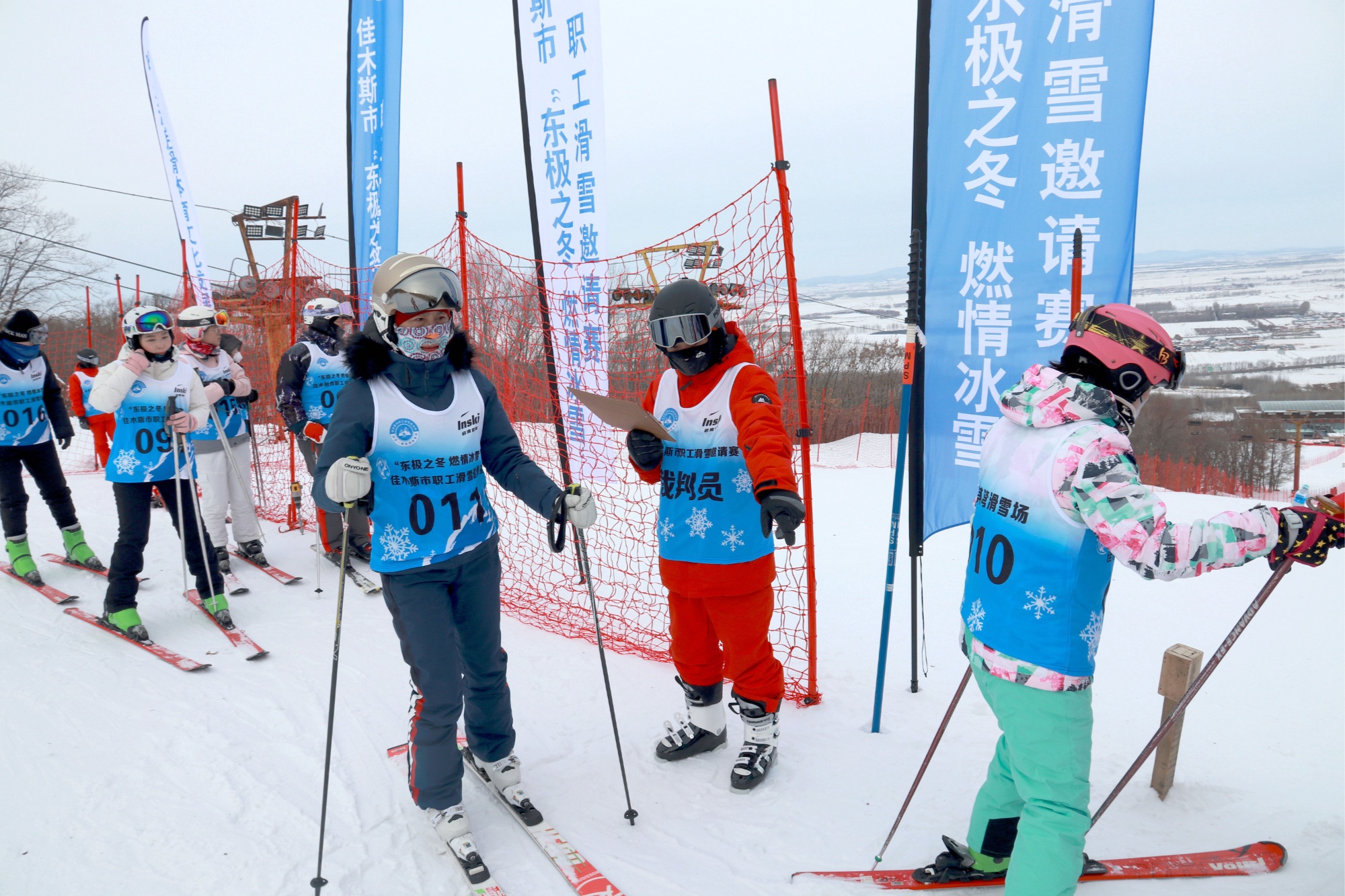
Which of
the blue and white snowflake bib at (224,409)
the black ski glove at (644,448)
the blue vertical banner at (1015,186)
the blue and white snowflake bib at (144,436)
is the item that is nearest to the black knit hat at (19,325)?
the blue and white snowflake bib at (224,409)

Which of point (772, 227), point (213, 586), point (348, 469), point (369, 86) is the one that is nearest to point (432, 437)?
point (348, 469)

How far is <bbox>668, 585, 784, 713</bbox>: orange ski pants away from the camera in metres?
2.88

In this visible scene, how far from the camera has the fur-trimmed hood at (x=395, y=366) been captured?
2.49 meters

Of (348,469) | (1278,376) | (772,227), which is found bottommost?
(1278,376)

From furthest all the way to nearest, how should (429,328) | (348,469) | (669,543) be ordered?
Answer: (669,543) → (429,328) → (348,469)

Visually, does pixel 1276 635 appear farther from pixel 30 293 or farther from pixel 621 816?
pixel 30 293

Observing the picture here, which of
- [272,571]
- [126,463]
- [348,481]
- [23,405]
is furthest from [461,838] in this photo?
[23,405]

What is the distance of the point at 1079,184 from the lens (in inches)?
109

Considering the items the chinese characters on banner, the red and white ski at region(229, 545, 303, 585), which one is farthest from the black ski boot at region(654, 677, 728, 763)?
the red and white ski at region(229, 545, 303, 585)

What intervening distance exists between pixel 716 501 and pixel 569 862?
4.67ft

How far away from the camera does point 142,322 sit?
431 centimetres

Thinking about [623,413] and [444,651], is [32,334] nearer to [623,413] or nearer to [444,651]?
[444,651]

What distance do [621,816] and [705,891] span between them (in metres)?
0.53

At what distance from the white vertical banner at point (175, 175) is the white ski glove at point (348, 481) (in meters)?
7.02
